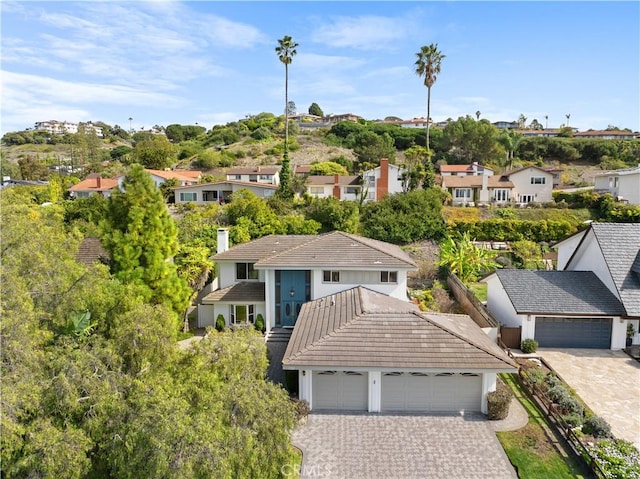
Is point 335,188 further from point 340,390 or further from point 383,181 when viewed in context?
point 340,390

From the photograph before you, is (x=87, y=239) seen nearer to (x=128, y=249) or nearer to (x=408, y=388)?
(x=128, y=249)

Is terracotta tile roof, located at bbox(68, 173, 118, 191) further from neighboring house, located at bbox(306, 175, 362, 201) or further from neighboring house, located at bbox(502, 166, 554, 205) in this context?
neighboring house, located at bbox(502, 166, 554, 205)

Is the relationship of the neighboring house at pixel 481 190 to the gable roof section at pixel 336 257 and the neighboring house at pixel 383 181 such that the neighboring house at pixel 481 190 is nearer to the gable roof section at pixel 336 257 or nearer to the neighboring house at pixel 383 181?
the neighboring house at pixel 383 181

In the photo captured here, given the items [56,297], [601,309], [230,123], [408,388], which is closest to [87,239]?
[56,297]

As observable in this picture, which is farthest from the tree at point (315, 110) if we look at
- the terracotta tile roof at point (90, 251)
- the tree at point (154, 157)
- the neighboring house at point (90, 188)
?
the terracotta tile roof at point (90, 251)

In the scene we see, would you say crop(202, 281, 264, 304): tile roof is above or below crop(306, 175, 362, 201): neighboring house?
below

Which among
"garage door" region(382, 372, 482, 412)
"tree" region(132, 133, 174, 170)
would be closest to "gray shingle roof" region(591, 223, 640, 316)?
"garage door" region(382, 372, 482, 412)
